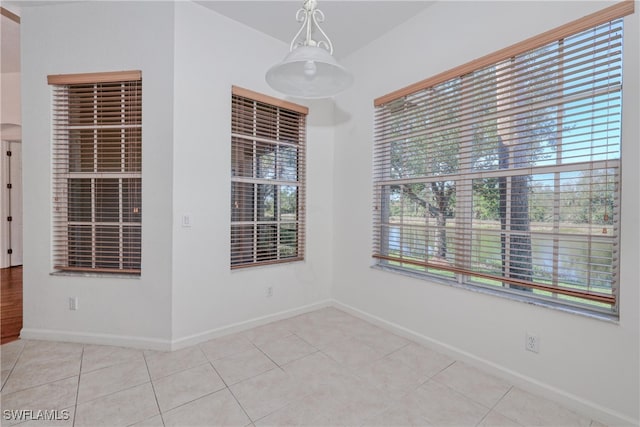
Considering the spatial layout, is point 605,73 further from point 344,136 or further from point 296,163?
point 296,163

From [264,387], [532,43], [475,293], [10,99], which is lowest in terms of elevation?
[264,387]

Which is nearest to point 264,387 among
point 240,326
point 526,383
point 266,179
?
point 240,326

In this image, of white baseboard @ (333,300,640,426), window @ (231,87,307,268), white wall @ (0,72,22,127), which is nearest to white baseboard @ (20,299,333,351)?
window @ (231,87,307,268)

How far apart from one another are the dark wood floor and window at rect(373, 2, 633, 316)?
12.3ft

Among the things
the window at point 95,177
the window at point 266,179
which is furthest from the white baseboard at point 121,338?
the window at point 266,179

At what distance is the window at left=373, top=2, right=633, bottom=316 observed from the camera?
5.49ft

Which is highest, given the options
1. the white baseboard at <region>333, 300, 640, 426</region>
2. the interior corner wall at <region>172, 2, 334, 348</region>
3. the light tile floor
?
the interior corner wall at <region>172, 2, 334, 348</region>

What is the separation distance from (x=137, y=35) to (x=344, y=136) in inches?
84.4

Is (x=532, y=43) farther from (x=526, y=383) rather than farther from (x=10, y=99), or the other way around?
(x=10, y=99)

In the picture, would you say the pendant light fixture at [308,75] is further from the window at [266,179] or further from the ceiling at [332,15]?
the window at [266,179]

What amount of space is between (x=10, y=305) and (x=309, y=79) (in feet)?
14.0

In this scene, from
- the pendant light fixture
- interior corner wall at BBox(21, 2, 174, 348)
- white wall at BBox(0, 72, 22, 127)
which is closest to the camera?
the pendant light fixture

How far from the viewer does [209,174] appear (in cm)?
261

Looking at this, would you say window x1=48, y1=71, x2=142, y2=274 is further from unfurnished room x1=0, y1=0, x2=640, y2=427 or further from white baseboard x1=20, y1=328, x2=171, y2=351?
white baseboard x1=20, y1=328, x2=171, y2=351
